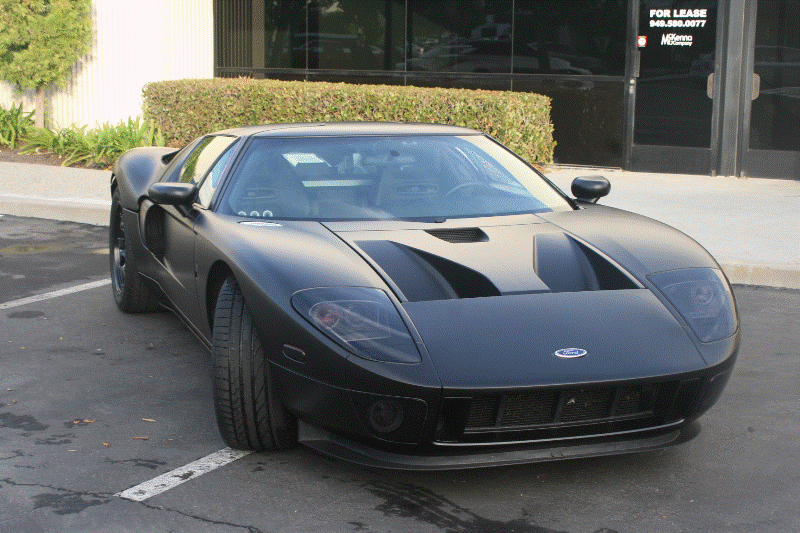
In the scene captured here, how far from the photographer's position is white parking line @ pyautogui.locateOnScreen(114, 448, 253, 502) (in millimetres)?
3549

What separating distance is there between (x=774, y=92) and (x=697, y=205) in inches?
116

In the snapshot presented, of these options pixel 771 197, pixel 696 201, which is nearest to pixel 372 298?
pixel 696 201

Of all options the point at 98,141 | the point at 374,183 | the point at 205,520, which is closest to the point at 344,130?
the point at 374,183

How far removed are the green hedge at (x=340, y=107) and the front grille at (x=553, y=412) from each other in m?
8.99

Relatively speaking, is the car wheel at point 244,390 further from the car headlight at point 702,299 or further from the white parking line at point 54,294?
the white parking line at point 54,294

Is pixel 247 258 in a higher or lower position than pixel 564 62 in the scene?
lower

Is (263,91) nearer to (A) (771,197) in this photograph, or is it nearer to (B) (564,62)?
(B) (564,62)

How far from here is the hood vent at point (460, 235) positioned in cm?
416

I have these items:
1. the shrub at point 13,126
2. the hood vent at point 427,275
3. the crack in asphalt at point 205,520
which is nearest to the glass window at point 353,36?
the shrub at point 13,126

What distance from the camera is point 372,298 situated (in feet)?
11.6

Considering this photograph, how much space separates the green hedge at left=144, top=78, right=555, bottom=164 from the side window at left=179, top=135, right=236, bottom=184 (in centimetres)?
696

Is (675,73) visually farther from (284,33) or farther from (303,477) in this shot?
(303,477)

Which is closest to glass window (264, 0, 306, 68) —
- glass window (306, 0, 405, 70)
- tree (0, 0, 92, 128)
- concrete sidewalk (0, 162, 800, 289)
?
glass window (306, 0, 405, 70)

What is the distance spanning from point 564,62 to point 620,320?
1060 cm
